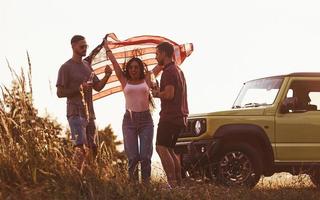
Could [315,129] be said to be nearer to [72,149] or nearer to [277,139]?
[277,139]

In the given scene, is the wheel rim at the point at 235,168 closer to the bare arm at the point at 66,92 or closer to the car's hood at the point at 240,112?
the car's hood at the point at 240,112

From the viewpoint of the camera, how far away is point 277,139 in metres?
12.0

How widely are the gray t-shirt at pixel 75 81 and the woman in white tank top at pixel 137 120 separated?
0.58 metres

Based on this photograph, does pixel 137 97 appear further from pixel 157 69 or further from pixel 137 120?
pixel 157 69

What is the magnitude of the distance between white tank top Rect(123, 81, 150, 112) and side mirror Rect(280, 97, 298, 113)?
3.58 meters

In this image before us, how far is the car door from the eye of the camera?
474 inches

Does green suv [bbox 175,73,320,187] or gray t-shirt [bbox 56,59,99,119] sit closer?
gray t-shirt [bbox 56,59,99,119]

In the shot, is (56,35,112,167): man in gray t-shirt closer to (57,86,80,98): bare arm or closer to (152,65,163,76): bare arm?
(57,86,80,98): bare arm

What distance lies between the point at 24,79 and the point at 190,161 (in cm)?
474

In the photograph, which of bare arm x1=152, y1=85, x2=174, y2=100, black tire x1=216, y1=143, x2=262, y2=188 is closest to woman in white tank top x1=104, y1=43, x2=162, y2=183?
bare arm x1=152, y1=85, x2=174, y2=100

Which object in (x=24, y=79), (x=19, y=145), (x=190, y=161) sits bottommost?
(x=190, y=161)

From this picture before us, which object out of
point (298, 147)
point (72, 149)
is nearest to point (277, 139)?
point (298, 147)

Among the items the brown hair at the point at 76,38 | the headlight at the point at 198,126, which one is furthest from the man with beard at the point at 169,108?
the headlight at the point at 198,126

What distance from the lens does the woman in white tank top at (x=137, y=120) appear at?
9.00 metres
